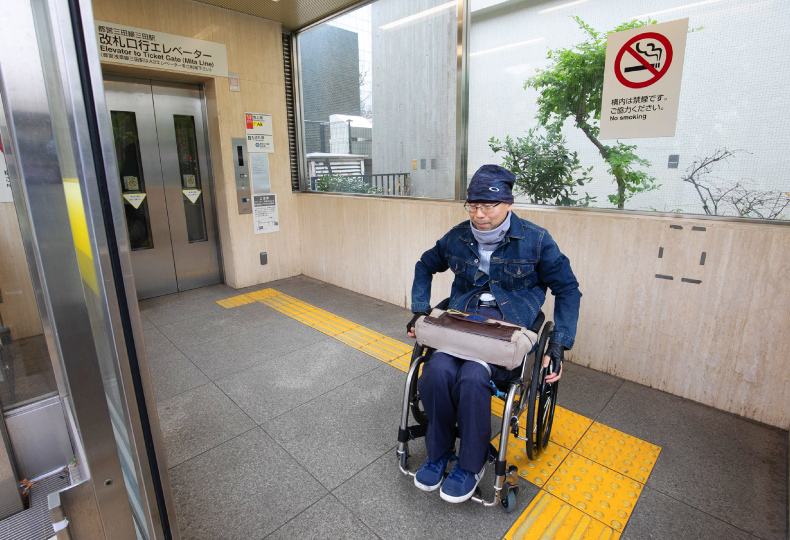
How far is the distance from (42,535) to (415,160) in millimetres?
3486

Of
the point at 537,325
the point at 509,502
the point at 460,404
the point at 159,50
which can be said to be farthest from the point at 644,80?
the point at 159,50

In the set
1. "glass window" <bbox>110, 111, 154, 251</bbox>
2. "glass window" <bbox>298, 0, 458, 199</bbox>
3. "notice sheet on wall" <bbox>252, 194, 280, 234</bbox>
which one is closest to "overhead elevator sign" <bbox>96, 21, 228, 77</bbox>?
"glass window" <bbox>110, 111, 154, 251</bbox>

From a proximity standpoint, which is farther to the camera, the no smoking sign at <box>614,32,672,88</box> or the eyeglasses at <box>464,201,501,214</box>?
the no smoking sign at <box>614,32,672,88</box>

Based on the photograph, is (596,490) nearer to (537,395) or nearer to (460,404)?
(537,395)

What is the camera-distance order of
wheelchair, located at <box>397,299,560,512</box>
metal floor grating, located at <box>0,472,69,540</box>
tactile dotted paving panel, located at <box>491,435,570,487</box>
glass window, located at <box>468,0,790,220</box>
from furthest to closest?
glass window, located at <box>468,0,790,220</box>
tactile dotted paving panel, located at <box>491,435,570,487</box>
wheelchair, located at <box>397,299,560,512</box>
metal floor grating, located at <box>0,472,69,540</box>

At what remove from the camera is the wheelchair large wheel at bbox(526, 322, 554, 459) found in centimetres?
164

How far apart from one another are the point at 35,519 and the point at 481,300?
6.04 feet

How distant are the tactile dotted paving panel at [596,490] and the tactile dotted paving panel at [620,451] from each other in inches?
2.0

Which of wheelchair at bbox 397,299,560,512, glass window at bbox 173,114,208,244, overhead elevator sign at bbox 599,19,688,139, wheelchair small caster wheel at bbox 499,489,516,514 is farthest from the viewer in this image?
glass window at bbox 173,114,208,244

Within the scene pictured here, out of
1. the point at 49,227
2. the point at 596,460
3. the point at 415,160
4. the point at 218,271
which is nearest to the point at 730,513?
the point at 596,460

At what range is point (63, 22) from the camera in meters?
0.66

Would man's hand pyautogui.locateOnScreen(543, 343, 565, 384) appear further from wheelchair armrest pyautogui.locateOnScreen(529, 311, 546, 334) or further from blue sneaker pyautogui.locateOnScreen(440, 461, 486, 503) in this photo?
blue sneaker pyautogui.locateOnScreen(440, 461, 486, 503)

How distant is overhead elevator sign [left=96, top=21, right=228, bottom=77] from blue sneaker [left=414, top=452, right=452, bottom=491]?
4084 mm

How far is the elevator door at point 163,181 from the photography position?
4258 mm
